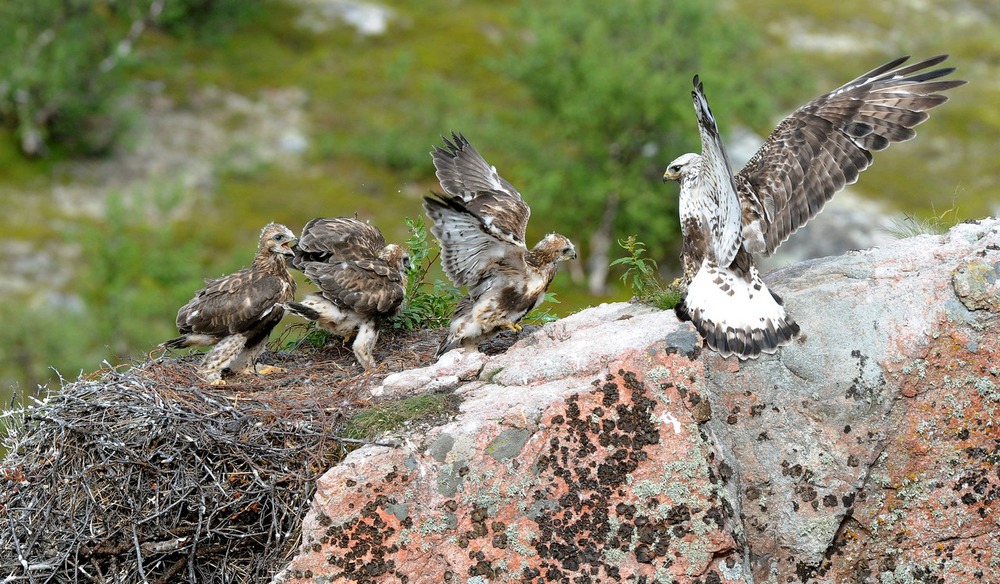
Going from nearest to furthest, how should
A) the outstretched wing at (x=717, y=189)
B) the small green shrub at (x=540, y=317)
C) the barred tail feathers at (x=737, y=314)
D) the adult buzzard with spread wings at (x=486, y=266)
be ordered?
the outstretched wing at (x=717, y=189), the barred tail feathers at (x=737, y=314), the adult buzzard with spread wings at (x=486, y=266), the small green shrub at (x=540, y=317)

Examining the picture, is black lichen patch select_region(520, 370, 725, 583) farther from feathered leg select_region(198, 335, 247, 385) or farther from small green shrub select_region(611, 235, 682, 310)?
feathered leg select_region(198, 335, 247, 385)

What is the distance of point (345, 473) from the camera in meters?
6.55

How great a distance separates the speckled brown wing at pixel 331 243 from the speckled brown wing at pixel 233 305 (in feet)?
1.32

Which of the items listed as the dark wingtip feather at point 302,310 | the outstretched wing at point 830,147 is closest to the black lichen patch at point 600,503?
the outstretched wing at point 830,147

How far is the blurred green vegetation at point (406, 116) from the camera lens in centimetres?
4284

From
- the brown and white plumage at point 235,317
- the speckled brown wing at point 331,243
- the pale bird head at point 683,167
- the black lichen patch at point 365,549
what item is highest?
the pale bird head at point 683,167

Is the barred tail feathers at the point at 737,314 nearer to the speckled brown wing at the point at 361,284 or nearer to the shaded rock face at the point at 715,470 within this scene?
the shaded rock face at the point at 715,470

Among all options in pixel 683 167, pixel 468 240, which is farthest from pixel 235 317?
pixel 683 167

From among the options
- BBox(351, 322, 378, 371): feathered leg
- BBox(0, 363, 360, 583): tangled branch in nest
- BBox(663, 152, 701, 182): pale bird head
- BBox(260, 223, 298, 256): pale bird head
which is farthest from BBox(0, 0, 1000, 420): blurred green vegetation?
BBox(663, 152, 701, 182): pale bird head

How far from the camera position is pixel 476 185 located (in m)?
10.4

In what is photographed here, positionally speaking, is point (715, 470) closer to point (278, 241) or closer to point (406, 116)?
point (278, 241)

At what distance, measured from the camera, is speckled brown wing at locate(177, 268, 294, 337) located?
915 centimetres

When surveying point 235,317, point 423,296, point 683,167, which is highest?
point 683,167

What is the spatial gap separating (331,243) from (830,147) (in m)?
4.68
